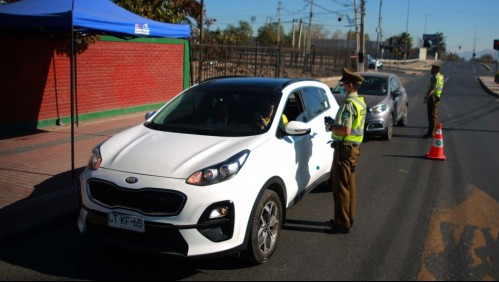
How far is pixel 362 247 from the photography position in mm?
4777

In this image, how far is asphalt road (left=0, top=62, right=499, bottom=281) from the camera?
414 centimetres

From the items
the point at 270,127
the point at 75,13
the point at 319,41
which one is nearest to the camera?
the point at 270,127

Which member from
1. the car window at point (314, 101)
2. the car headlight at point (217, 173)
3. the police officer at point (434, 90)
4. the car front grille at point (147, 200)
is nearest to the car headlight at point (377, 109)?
the police officer at point (434, 90)

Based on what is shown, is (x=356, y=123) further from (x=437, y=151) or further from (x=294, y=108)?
(x=437, y=151)

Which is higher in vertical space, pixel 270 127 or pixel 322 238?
pixel 270 127

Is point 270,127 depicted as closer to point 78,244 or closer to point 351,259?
point 351,259

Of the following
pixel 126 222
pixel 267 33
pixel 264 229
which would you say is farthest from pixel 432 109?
A: pixel 267 33

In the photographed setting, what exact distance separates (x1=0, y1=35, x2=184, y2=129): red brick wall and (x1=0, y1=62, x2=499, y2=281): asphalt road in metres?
5.39

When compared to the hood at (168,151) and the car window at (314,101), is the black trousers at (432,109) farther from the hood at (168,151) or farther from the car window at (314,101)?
the hood at (168,151)

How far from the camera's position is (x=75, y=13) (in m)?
6.78

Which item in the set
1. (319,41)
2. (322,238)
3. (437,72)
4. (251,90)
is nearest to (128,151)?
(251,90)

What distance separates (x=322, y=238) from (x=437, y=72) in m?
7.60

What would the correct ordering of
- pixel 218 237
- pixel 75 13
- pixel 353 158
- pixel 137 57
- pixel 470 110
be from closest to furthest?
1. pixel 218 237
2. pixel 353 158
3. pixel 75 13
4. pixel 137 57
5. pixel 470 110

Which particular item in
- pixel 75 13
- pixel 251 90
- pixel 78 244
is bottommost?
pixel 78 244
